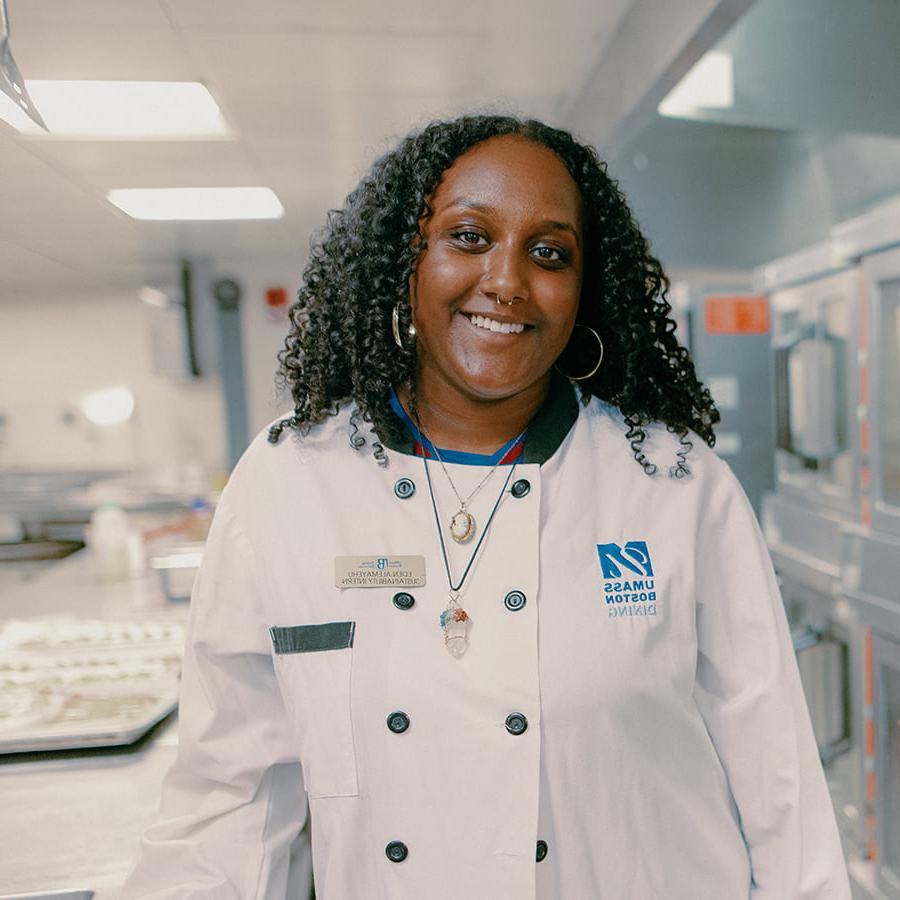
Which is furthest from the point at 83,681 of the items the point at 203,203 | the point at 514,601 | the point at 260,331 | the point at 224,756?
the point at 260,331

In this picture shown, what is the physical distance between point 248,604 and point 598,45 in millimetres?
2136

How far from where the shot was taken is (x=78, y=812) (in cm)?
131

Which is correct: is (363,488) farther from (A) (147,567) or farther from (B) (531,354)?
(A) (147,567)

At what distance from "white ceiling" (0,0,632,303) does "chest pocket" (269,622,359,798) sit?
2.66ft

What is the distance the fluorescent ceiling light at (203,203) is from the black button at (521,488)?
2.58 metres

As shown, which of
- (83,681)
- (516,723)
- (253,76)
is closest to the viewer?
(516,723)

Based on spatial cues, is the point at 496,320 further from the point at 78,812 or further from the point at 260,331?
the point at 260,331

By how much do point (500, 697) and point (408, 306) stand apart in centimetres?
57

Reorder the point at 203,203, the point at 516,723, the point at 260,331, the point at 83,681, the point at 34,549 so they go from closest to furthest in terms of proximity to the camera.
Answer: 1. the point at 516,723
2. the point at 83,681
3. the point at 34,549
4. the point at 203,203
5. the point at 260,331

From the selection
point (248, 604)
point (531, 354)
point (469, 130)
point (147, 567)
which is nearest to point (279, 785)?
point (248, 604)

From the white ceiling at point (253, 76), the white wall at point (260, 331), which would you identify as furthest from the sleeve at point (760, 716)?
the white wall at point (260, 331)

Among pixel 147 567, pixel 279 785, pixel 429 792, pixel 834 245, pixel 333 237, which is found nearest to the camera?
pixel 429 792

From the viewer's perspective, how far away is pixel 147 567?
289 centimetres

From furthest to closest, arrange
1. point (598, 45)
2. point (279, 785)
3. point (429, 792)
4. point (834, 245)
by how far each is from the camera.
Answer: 1. point (598, 45)
2. point (834, 245)
3. point (279, 785)
4. point (429, 792)
